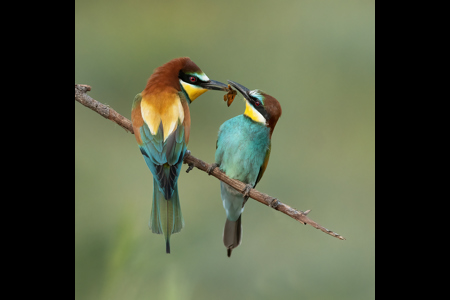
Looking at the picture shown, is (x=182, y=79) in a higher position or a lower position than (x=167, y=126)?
higher

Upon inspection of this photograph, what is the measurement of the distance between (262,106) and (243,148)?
0.78 feet

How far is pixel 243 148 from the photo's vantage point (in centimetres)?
203

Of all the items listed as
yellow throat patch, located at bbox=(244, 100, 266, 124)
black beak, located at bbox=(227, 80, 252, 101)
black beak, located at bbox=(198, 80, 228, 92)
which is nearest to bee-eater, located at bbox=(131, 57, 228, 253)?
black beak, located at bbox=(198, 80, 228, 92)

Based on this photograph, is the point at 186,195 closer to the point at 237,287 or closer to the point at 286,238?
the point at 237,287

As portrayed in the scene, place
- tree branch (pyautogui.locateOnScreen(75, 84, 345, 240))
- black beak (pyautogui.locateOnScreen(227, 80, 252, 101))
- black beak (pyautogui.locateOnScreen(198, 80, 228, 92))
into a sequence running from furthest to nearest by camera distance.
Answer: black beak (pyautogui.locateOnScreen(227, 80, 252, 101))
black beak (pyautogui.locateOnScreen(198, 80, 228, 92))
tree branch (pyautogui.locateOnScreen(75, 84, 345, 240))

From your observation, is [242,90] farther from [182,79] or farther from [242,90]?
[182,79]

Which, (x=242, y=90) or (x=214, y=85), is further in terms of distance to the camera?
(x=242, y=90)

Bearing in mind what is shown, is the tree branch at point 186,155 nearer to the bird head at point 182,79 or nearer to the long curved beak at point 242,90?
the bird head at point 182,79

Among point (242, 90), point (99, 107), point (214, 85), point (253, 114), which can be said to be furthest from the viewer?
point (253, 114)

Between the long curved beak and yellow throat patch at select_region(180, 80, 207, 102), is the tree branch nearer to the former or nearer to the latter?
yellow throat patch at select_region(180, 80, 207, 102)

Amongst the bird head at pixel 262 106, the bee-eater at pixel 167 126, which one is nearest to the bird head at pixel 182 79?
the bee-eater at pixel 167 126

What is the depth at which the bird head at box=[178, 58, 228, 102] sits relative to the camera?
59.6 inches

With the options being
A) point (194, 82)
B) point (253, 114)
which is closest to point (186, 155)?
point (194, 82)

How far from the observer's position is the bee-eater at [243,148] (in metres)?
1.83
